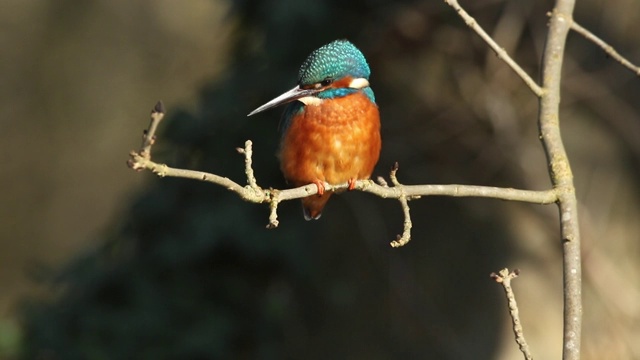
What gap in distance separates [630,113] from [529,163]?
51 cm

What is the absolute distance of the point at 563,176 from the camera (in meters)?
2.41

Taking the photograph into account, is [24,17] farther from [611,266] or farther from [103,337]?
[611,266]

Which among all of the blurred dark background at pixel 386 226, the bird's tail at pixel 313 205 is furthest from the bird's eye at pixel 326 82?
the blurred dark background at pixel 386 226

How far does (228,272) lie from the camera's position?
4.84m

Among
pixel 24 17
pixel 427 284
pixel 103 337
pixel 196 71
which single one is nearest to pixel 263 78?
pixel 427 284

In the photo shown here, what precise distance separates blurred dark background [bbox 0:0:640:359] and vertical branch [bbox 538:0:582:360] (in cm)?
190

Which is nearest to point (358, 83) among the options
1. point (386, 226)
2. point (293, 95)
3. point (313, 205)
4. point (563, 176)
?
point (293, 95)

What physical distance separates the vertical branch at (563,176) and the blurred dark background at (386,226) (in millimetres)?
1902

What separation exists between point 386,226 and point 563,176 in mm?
2454

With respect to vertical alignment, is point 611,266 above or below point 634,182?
below

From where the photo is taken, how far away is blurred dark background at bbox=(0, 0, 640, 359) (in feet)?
14.9

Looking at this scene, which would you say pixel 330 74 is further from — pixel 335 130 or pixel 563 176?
pixel 563 176

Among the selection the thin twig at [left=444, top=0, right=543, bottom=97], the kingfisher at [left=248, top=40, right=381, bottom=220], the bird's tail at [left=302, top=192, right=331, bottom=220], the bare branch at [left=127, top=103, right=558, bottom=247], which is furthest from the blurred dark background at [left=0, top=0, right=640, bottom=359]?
the bare branch at [left=127, top=103, right=558, bottom=247]

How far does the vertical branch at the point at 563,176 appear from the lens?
2191mm
